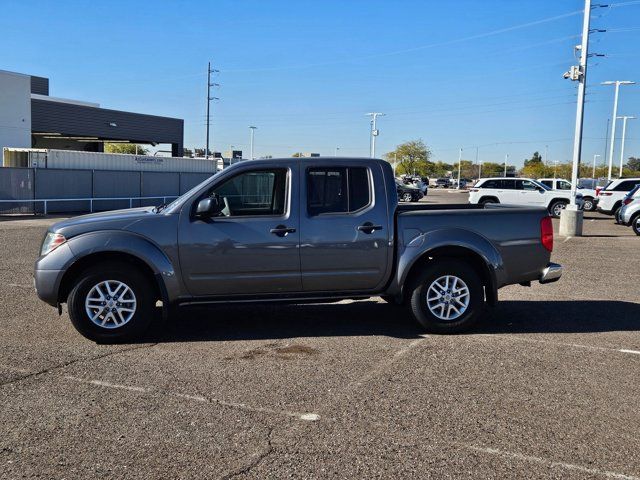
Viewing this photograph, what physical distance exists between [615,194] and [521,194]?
3718 millimetres

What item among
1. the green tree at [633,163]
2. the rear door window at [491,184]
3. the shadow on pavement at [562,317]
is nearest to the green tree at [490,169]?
the green tree at [633,163]

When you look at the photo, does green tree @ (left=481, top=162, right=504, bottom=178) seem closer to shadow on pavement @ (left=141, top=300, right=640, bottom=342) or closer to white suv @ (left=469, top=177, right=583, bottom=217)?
white suv @ (left=469, top=177, right=583, bottom=217)

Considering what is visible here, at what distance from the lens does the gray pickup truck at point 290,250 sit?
20.7 ft

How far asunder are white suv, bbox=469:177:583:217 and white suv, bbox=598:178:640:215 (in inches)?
38.6

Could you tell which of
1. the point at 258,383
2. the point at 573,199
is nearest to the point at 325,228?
the point at 258,383

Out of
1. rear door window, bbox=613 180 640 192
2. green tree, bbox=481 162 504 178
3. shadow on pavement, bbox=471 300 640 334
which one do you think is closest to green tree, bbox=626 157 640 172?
green tree, bbox=481 162 504 178

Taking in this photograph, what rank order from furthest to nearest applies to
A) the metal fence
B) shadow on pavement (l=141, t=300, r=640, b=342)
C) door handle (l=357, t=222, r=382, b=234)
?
the metal fence, shadow on pavement (l=141, t=300, r=640, b=342), door handle (l=357, t=222, r=382, b=234)

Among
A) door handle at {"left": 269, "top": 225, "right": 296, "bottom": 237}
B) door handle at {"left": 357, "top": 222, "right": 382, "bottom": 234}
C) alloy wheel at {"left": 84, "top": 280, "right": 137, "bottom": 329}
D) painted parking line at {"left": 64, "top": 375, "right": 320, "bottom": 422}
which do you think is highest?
door handle at {"left": 357, "top": 222, "right": 382, "bottom": 234}

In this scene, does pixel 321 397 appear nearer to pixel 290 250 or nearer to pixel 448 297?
pixel 290 250

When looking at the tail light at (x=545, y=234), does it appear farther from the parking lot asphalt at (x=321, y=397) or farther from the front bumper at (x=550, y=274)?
the parking lot asphalt at (x=321, y=397)

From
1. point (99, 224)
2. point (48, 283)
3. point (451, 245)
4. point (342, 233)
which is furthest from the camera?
point (451, 245)

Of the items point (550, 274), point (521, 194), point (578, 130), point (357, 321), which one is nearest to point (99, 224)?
point (357, 321)

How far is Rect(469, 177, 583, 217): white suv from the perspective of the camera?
27.0 metres

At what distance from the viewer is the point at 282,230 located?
650 cm
